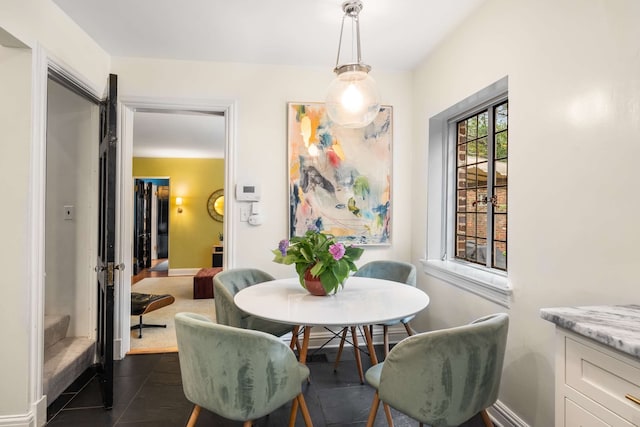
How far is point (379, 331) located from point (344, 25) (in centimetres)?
249

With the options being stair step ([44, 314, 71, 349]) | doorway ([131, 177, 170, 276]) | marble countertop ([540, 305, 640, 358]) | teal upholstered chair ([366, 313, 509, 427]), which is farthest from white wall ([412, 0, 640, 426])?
doorway ([131, 177, 170, 276])

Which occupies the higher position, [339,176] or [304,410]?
[339,176]

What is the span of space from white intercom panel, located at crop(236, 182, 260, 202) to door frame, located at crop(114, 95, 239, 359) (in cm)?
6

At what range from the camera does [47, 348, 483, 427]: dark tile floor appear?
1980mm

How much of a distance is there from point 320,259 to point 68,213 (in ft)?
6.95

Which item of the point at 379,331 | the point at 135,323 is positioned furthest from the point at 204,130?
the point at 379,331

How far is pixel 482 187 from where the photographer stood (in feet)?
8.02

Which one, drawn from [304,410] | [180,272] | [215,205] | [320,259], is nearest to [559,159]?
[320,259]

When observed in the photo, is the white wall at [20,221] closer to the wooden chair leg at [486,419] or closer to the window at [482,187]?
the wooden chair leg at [486,419]

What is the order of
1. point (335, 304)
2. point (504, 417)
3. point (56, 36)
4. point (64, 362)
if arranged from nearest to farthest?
point (335, 304) < point (504, 417) < point (56, 36) < point (64, 362)

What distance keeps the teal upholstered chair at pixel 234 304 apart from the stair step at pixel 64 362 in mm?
1144

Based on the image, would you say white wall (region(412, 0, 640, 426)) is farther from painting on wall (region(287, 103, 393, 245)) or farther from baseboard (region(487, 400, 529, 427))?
painting on wall (region(287, 103, 393, 245))

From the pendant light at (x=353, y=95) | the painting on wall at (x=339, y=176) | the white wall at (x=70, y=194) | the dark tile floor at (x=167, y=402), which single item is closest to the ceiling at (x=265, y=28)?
the pendant light at (x=353, y=95)

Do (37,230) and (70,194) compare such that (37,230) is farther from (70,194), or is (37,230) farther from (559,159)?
(559,159)
